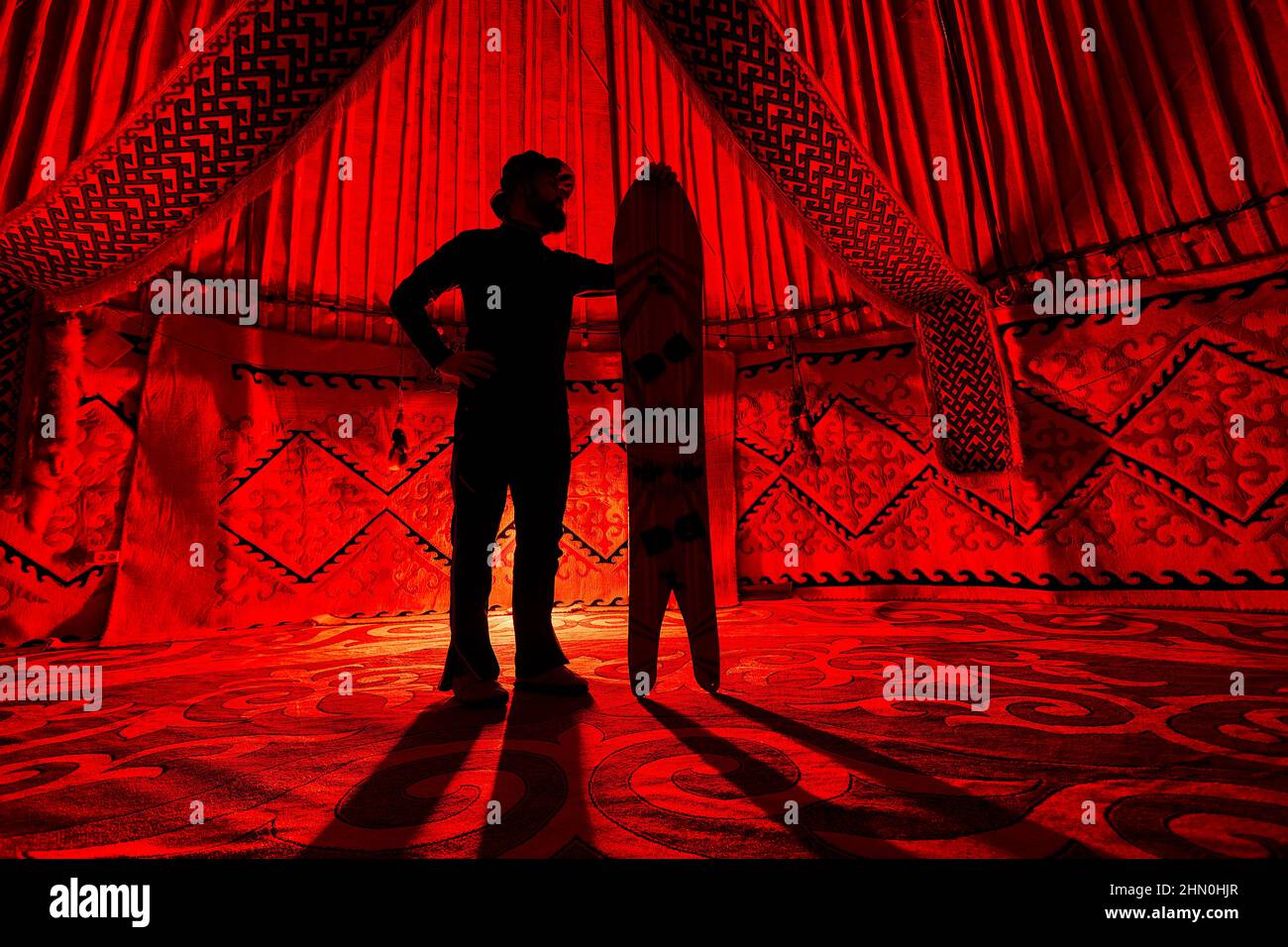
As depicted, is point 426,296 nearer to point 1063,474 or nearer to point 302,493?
point 302,493

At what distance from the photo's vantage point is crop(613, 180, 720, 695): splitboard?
1.18m

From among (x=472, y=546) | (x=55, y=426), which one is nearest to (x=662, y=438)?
(x=472, y=546)

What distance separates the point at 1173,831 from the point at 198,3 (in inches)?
127

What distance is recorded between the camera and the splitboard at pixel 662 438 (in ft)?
3.88

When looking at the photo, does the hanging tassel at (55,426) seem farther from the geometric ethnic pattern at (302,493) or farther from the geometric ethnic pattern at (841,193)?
the geometric ethnic pattern at (841,193)

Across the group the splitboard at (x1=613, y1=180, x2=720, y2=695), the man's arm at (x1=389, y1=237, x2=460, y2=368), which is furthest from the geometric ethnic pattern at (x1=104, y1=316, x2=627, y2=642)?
the splitboard at (x1=613, y1=180, x2=720, y2=695)

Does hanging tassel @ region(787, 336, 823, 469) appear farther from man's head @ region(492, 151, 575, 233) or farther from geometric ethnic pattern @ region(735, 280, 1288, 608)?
man's head @ region(492, 151, 575, 233)

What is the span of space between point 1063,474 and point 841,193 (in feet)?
4.49

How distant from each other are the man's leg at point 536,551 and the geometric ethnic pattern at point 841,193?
1.06m

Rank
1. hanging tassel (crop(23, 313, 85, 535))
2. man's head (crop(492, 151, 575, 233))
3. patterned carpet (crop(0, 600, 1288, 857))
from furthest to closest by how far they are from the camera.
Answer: hanging tassel (crop(23, 313, 85, 535)) < man's head (crop(492, 151, 575, 233)) < patterned carpet (crop(0, 600, 1288, 857))

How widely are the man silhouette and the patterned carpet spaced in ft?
0.51

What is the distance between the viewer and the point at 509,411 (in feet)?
3.83

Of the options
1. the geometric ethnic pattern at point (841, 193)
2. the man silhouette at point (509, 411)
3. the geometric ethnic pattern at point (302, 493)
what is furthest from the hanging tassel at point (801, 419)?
the man silhouette at point (509, 411)

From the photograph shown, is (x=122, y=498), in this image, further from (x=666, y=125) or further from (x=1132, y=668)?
(x=1132, y=668)
